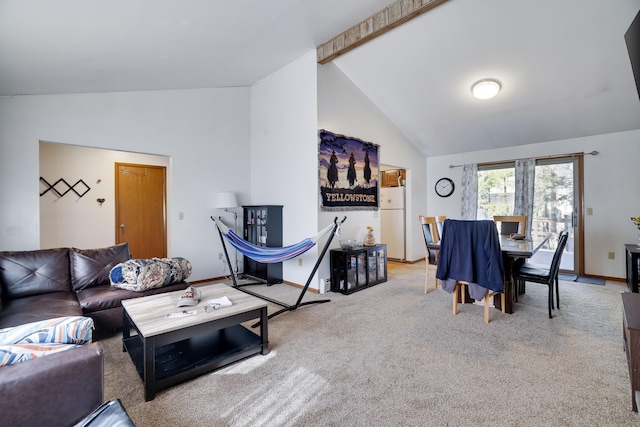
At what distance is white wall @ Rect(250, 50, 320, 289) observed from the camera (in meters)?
3.99

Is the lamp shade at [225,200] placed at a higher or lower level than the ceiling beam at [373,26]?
lower

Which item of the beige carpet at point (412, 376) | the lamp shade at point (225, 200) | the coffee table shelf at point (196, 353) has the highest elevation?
the lamp shade at point (225, 200)

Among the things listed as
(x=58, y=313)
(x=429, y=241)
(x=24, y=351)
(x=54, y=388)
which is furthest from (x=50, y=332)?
(x=429, y=241)

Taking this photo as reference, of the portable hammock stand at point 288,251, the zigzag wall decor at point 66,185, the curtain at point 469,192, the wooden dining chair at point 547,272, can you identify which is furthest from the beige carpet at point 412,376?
the zigzag wall decor at point 66,185

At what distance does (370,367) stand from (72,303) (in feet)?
7.53

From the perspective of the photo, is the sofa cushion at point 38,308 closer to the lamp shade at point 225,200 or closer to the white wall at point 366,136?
the lamp shade at point 225,200

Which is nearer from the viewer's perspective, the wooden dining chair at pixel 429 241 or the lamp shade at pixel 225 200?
the wooden dining chair at pixel 429 241

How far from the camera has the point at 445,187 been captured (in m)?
6.03

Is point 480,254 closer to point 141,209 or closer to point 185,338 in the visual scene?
point 185,338

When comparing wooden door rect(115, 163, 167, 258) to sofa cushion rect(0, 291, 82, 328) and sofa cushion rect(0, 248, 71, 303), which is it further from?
sofa cushion rect(0, 291, 82, 328)

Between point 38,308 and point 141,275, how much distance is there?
679 millimetres

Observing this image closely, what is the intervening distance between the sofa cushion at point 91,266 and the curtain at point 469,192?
17.9 ft

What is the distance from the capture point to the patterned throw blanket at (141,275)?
8.61ft

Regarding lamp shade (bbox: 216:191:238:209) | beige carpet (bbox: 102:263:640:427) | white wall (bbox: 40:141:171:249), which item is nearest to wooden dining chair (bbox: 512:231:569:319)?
beige carpet (bbox: 102:263:640:427)
